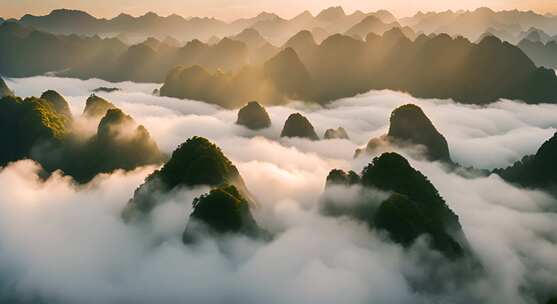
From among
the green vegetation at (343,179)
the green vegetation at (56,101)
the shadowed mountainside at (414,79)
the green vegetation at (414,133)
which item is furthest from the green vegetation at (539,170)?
the shadowed mountainside at (414,79)

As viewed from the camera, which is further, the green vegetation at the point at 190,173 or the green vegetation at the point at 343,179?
the green vegetation at the point at 343,179

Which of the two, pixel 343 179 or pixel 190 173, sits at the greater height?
pixel 190 173

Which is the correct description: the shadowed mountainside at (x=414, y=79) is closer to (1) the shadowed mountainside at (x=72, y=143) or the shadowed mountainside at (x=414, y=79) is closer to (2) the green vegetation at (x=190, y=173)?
(1) the shadowed mountainside at (x=72, y=143)

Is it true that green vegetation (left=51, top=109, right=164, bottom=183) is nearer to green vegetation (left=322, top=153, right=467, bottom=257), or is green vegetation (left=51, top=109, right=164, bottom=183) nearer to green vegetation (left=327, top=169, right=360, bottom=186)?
A: green vegetation (left=327, top=169, right=360, bottom=186)

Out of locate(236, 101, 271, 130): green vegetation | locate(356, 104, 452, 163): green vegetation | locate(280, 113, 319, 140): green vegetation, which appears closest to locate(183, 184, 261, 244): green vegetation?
locate(356, 104, 452, 163): green vegetation

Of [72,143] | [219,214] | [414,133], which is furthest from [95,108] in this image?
[414,133]

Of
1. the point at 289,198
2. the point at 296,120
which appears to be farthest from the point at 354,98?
the point at 289,198

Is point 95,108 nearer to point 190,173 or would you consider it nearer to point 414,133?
point 190,173

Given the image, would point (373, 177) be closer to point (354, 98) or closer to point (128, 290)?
point (128, 290)
